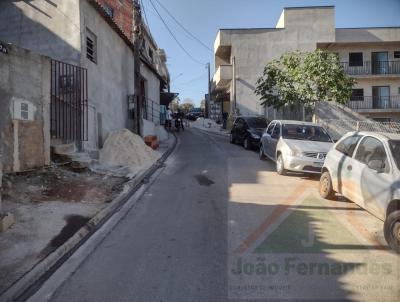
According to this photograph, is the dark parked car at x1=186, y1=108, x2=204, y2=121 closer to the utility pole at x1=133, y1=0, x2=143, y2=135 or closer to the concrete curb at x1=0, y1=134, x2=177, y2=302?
the utility pole at x1=133, y1=0, x2=143, y2=135

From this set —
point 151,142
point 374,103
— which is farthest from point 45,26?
point 374,103

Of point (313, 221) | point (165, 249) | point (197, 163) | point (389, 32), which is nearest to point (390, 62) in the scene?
point (389, 32)

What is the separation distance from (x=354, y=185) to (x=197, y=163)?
326 inches

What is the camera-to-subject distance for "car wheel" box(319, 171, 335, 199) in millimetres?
9289

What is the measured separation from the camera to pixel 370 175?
23.4 ft

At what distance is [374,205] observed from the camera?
6852 mm

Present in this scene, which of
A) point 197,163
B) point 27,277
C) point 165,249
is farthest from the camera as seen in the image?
point 197,163

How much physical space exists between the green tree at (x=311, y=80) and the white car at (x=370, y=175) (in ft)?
38.8

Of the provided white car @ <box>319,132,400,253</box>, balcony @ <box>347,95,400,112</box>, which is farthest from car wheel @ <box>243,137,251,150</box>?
balcony @ <box>347,95,400,112</box>

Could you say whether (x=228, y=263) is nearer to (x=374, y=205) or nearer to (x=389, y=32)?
(x=374, y=205)

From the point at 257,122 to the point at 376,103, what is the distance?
21141mm

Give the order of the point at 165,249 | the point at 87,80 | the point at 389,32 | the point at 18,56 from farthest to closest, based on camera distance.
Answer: the point at 389,32 → the point at 87,80 → the point at 18,56 → the point at 165,249

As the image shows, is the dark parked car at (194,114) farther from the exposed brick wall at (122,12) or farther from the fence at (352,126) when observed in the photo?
the fence at (352,126)

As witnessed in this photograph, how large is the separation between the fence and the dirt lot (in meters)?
11.8
